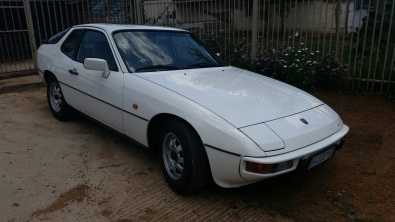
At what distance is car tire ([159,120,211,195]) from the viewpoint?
2949mm

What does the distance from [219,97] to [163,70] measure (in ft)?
2.99

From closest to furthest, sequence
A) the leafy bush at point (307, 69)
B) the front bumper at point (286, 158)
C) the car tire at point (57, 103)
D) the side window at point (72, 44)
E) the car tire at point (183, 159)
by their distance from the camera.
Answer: the front bumper at point (286, 158) → the car tire at point (183, 159) → the side window at point (72, 44) → the car tire at point (57, 103) → the leafy bush at point (307, 69)

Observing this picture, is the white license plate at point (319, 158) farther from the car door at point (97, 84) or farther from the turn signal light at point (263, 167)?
the car door at point (97, 84)

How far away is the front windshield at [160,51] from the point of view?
389cm

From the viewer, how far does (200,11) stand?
8.40 metres

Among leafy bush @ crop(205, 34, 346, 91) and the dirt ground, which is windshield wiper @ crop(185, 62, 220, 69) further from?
leafy bush @ crop(205, 34, 346, 91)

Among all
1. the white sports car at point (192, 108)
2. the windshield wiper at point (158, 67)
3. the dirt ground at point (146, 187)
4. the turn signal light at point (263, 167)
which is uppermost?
the windshield wiper at point (158, 67)

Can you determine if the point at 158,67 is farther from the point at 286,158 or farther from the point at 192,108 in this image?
the point at 286,158

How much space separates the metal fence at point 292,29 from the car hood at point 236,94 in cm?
325

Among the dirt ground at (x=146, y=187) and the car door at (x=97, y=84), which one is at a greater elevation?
the car door at (x=97, y=84)

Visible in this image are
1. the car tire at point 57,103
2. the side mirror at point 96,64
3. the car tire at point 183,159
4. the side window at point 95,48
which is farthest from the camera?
the car tire at point 57,103

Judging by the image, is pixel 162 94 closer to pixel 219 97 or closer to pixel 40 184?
pixel 219 97

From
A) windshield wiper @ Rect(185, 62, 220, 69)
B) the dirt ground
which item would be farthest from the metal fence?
windshield wiper @ Rect(185, 62, 220, 69)

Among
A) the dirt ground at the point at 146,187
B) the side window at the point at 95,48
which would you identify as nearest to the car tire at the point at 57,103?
the dirt ground at the point at 146,187
